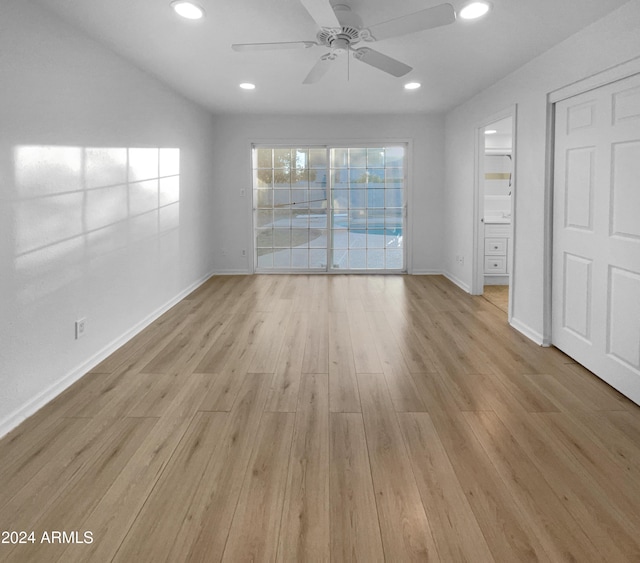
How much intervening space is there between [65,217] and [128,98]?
58.4 inches

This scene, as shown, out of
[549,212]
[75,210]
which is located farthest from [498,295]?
[75,210]

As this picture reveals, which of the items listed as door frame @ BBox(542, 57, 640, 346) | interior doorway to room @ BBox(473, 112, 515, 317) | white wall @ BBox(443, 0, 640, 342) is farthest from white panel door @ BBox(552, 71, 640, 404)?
interior doorway to room @ BBox(473, 112, 515, 317)

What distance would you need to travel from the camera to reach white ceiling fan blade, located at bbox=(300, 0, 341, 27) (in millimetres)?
2484

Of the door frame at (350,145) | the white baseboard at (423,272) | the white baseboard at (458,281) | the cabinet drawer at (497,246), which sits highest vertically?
the door frame at (350,145)

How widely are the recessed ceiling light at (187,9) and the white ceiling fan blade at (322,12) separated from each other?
806 mm

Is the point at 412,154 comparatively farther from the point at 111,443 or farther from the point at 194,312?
the point at 111,443

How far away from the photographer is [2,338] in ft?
8.42

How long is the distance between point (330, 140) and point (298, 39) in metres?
3.75

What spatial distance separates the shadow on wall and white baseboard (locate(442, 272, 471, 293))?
12.6 ft

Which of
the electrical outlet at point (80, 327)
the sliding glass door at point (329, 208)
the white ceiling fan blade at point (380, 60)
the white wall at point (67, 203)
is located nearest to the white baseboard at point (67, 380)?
the white wall at point (67, 203)

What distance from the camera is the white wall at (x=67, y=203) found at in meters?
2.65

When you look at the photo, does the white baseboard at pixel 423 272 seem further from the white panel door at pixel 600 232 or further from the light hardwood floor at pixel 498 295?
the white panel door at pixel 600 232

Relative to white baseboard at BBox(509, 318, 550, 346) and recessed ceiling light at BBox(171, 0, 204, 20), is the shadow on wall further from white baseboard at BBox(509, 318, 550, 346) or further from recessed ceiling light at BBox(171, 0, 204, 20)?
white baseboard at BBox(509, 318, 550, 346)

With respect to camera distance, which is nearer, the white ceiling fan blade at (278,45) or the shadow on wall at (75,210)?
the shadow on wall at (75,210)
